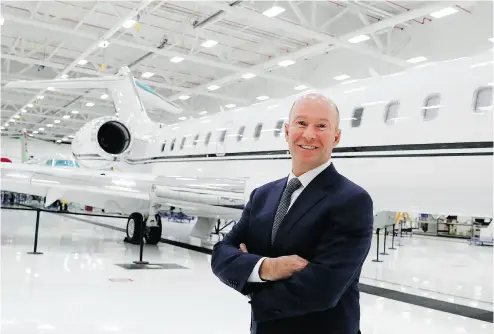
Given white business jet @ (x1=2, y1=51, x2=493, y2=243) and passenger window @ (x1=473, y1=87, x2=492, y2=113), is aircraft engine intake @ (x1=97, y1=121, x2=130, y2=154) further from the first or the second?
passenger window @ (x1=473, y1=87, x2=492, y2=113)

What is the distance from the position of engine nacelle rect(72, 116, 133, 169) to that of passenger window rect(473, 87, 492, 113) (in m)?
9.56

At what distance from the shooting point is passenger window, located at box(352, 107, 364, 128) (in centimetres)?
700

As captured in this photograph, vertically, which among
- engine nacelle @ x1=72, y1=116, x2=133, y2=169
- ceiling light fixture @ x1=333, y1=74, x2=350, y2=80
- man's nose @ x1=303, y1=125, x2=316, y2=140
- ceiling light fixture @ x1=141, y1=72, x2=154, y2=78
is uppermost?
ceiling light fixture @ x1=141, y1=72, x2=154, y2=78

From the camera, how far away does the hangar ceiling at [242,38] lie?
14.6 metres

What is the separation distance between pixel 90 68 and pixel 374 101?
1890 cm

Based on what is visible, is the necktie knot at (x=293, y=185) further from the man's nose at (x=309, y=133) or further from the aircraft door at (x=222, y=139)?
the aircraft door at (x=222, y=139)

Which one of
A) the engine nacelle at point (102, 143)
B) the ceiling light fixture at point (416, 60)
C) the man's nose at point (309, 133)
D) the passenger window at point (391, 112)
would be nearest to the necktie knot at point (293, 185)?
the man's nose at point (309, 133)

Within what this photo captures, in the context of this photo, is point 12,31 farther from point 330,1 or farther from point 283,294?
point 283,294

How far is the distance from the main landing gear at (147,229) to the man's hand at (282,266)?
10665 millimetres

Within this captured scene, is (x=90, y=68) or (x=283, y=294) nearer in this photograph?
(x=283, y=294)

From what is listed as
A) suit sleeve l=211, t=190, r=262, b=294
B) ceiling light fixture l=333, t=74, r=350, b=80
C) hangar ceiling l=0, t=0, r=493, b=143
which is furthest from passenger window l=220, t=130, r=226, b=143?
ceiling light fixture l=333, t=74, r=350, b=80

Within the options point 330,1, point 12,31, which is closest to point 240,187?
point 330,1

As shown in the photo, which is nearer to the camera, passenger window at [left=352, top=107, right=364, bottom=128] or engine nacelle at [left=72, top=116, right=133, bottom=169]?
passenger window at [left=352, top=107, right=364, bottom=128]

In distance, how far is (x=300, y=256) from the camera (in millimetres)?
1850
